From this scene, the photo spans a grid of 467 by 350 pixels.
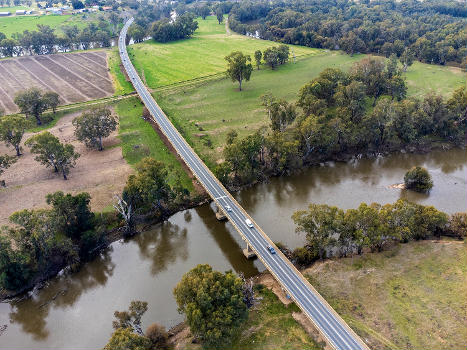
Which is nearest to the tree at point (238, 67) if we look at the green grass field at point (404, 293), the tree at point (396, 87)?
the tree at point (396, 87)

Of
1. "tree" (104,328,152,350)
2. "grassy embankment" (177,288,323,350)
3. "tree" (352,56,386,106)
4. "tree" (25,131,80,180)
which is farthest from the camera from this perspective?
"tree" (352,56,386,106)

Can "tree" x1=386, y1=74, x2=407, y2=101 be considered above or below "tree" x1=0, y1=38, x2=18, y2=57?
below

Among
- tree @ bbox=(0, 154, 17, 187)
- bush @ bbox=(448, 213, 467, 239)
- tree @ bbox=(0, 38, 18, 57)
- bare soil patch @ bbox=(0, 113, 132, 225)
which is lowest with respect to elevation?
bush @ bbox=(448, 213, 467, 239)

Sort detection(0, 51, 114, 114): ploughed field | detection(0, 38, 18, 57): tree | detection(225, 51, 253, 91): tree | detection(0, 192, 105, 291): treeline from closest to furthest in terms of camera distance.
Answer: detection(0, 192, 105, 291): treeline
detection(225, 51, 253, 91): tree
detection(0, 51, 114, 114): ploughed field
detection(0, 38, 18, 57): tree

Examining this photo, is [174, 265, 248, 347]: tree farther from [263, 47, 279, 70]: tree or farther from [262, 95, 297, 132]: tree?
[263, 47, 279, 70]: tree

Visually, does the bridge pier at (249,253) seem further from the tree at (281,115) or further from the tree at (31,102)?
the tree at (31,102)

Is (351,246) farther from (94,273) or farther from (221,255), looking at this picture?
(94,273)

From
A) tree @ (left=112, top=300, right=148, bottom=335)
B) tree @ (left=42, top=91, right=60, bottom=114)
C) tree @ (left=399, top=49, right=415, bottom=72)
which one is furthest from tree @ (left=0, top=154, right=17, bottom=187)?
tree @ (left=399, top=49, right=415, bottom=72)
